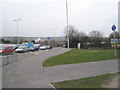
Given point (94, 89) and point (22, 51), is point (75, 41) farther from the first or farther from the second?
point (94, 89)

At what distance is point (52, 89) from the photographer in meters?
6.23

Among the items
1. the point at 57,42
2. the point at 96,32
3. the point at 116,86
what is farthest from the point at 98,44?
the point at 57,42

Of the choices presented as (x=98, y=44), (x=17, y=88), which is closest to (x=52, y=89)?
(x=17, y=88)

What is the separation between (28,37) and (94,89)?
110567 mm

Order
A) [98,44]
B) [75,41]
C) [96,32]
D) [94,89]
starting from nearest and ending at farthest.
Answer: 1. [94,89]
2. [98,44]
3. [75,41]
4. [96,32]

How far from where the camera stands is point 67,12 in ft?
117

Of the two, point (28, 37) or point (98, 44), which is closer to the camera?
point (98, 44)

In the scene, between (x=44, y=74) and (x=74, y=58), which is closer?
(x=44, y=74)

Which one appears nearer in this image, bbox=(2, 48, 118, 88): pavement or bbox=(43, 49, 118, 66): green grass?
bbox=(2, 48, 118, 88): pavement

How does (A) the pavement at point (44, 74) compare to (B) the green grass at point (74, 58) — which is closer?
(A) the pavement at point (44, 74)

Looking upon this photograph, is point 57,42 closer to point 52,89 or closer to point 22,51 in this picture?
point 22,51

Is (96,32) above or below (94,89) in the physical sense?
above

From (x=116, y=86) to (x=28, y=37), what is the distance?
110453 millimetres

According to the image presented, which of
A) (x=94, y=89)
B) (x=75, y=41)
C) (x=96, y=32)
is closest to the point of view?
(x=94, y=89)
